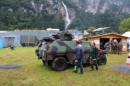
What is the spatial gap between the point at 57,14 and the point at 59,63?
112915 millimetres

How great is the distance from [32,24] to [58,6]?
3749cm

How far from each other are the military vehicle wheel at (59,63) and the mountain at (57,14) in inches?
2823

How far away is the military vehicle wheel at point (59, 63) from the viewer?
9836 millimetres

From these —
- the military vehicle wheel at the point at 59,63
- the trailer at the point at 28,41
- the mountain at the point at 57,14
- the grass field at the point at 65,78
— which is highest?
the mountain at the point at 57,14

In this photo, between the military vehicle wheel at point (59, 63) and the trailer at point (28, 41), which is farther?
the trailer at point (28, 41)

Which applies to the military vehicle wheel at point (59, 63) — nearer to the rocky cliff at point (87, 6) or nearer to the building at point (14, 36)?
the building at point (14, 36)

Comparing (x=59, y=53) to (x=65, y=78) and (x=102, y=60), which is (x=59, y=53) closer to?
(x=65, y=78)

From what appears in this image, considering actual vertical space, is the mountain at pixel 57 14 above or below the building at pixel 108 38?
above

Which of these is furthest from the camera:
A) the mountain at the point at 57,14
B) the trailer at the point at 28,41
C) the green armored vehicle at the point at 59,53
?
the mountain at the point at 57,14

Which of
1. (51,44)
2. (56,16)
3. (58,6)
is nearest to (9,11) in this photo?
(56,16)

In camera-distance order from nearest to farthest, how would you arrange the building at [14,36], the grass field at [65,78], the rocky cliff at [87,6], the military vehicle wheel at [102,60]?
the grass field at [65,78], the military vehicle wheel at [102,60], the building at [14,36], the rocky cliff at [87,6]

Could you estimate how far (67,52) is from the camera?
33.3ft

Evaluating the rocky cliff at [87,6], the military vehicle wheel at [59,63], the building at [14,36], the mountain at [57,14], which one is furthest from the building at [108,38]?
the rocky cliff at [87,6]

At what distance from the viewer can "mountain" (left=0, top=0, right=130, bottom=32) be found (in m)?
91.2
